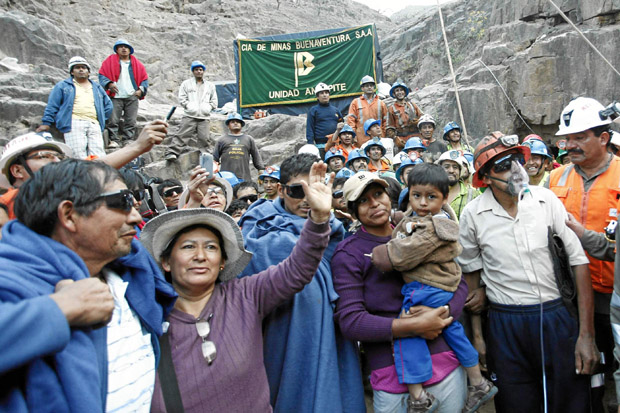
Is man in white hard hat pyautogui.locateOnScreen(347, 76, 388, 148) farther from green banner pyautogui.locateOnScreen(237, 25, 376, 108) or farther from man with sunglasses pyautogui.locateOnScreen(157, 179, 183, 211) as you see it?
man with sunglasses pyautogui.locateOnScreen(157, 179, 183, 211)

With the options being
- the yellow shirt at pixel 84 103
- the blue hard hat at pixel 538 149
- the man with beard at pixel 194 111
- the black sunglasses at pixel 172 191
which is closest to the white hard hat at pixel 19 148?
the black sunglasses at pixel 172 191

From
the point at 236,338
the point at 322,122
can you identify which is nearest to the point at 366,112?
the point at 322,122

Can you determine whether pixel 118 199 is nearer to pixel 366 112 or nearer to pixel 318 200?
pixel 318 200

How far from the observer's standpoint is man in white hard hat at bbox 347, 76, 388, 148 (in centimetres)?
831

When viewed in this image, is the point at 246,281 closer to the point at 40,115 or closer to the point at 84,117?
the point at 84,117

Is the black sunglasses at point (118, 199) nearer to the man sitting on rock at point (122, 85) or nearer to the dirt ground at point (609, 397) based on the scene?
the dirt ground at point (609, 397)

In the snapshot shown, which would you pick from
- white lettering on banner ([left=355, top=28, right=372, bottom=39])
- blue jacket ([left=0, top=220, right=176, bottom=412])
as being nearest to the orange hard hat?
blue jacket ([left=0, top=220, right=176, bottom=412])

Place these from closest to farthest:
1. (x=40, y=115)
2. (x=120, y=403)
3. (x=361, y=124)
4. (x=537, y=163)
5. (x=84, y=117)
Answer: (x=120, y=403)
(x=537, y=163)
(x=84, y=117)
(x=361, y=124)
(x=40, y=115)

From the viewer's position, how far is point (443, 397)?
7.47 ft

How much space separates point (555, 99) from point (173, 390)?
9.56 meters

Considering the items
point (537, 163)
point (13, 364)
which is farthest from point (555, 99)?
point (13, 364)

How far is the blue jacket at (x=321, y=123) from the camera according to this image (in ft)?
28.0

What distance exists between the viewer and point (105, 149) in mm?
8633

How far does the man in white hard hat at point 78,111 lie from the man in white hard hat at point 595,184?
7.06 m
